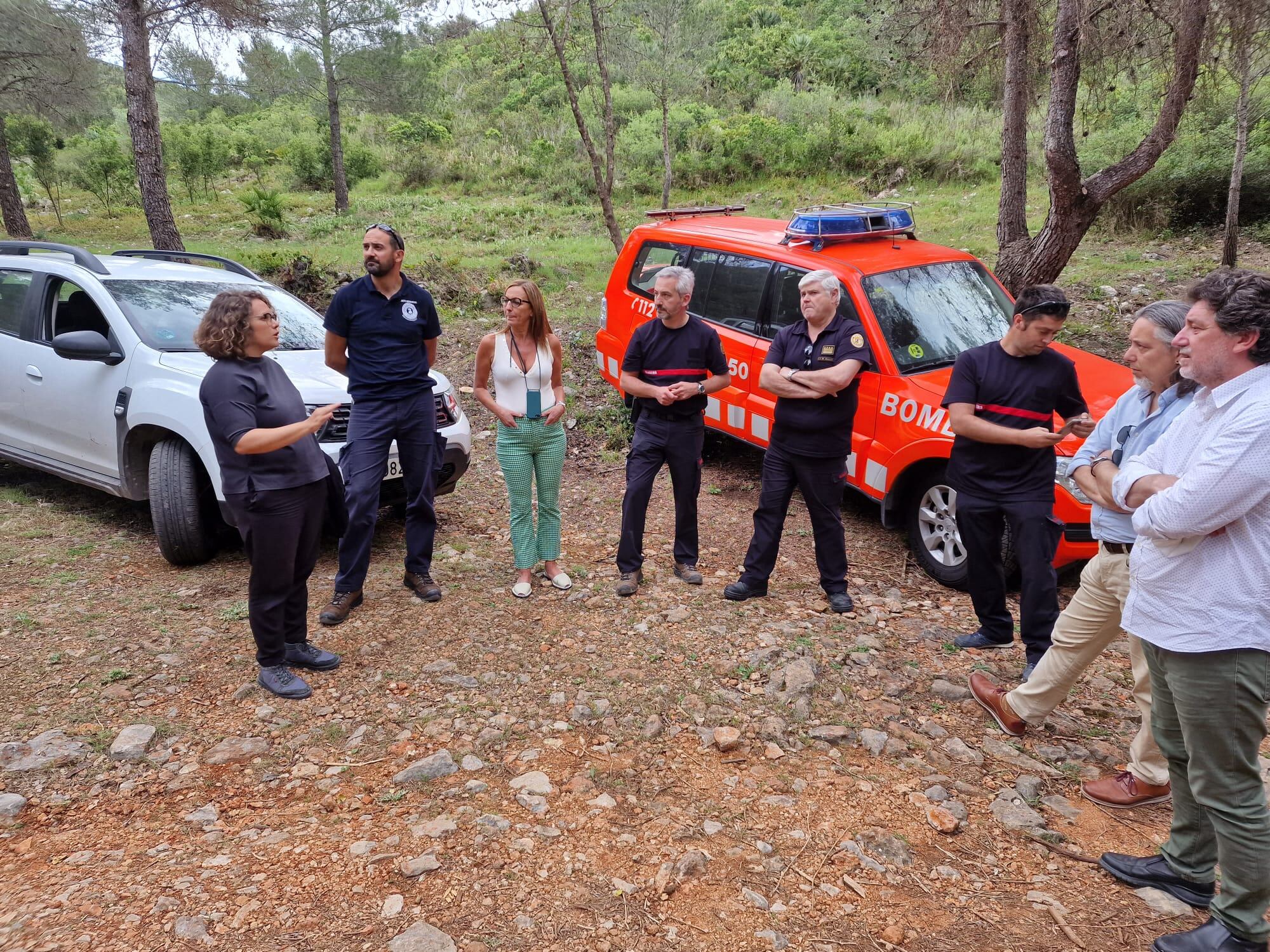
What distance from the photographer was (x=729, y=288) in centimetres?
616

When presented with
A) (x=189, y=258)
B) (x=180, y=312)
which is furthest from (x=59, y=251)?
(x=180, y=312)

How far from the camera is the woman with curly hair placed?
10.8 ft

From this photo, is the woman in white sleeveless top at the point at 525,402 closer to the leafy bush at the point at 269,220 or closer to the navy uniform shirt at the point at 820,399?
the navy uniform shirt at the point at 820,399

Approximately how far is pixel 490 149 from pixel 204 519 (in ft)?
73.7

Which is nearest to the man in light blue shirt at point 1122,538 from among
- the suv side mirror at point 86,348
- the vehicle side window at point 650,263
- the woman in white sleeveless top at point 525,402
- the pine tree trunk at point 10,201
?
the woman in white sleeveless top at point 525,402

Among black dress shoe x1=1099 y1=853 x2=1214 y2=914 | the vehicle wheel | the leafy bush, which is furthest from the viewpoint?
the leafy bush

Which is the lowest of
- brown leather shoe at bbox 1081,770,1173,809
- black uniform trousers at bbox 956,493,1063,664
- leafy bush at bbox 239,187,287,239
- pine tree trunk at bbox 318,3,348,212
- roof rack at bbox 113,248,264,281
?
brown leather shoe at bbox 1081,770,1173,809

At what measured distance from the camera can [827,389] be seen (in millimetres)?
4207

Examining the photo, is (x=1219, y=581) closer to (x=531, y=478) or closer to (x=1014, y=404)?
(x=1014, y=404)

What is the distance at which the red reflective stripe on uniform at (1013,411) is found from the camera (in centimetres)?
379

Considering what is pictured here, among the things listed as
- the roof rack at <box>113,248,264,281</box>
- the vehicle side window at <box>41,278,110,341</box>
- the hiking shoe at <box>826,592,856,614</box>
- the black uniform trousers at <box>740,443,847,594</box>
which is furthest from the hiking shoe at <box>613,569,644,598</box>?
the vehicle side window at <box>41,278,110,341</box>

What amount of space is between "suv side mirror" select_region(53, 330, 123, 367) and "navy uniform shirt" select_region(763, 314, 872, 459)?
3796mm

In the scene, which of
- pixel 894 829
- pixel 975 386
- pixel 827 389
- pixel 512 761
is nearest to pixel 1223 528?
pixel 894 829

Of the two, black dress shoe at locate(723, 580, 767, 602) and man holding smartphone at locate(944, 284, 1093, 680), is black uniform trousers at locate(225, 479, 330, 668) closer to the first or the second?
black dress shoe at locate(723, 580, 767, 602)
